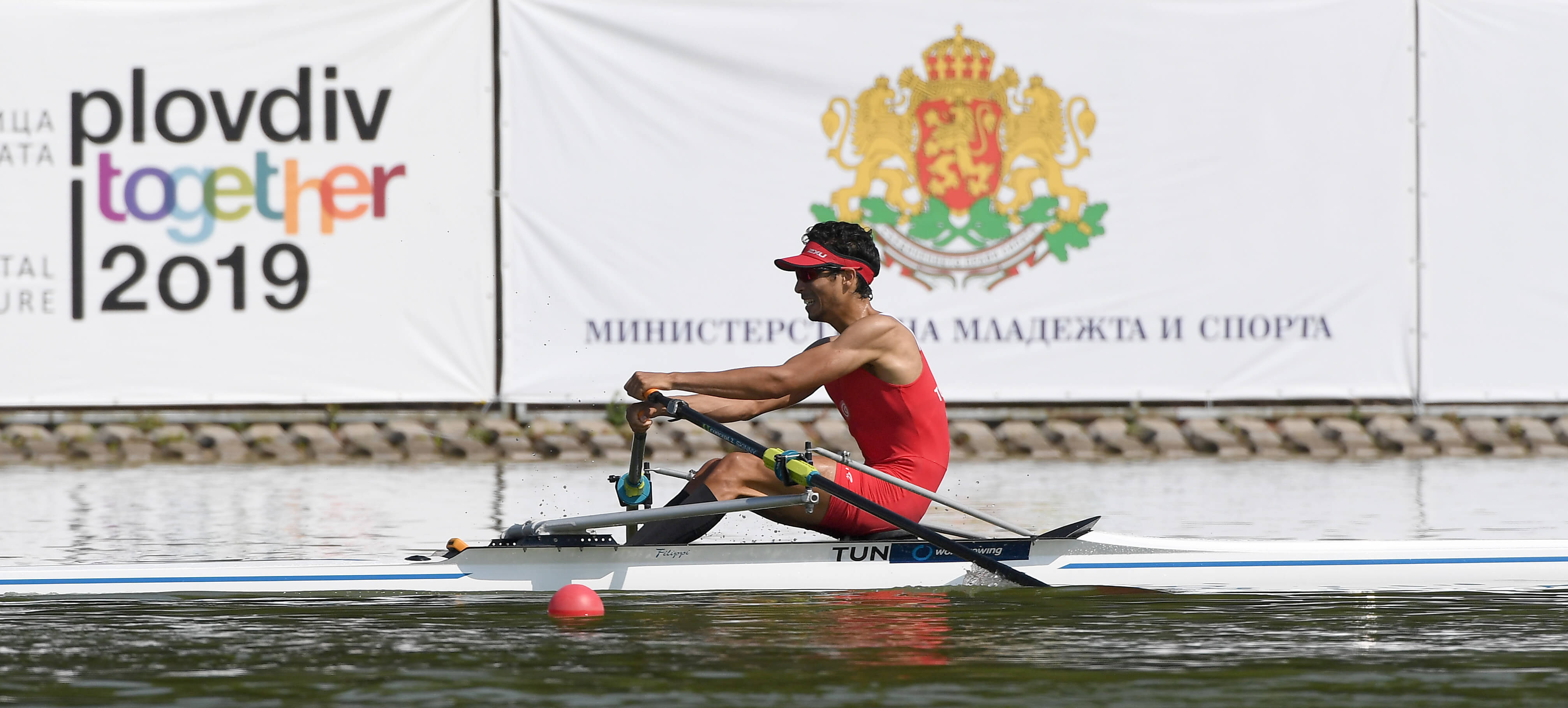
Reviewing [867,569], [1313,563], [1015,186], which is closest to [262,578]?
[867,569]

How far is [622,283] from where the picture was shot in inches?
535

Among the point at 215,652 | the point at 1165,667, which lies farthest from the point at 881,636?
the point at 215,652

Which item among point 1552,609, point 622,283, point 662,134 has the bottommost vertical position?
→ point 1552,609

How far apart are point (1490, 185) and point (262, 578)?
9404mm

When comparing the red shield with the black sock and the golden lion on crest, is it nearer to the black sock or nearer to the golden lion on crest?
the golden lion on crest

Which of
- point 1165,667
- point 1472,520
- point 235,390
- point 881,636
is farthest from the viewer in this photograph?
point 235,390

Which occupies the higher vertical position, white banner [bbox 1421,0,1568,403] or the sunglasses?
white banner [bbox 1421,0,1568,403]

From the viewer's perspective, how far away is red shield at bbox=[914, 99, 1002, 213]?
545 inches

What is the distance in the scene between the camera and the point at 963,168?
45.5 feet

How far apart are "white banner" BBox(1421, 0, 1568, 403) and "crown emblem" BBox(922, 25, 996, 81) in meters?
2.92

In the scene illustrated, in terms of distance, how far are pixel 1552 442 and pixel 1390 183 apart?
2.08m

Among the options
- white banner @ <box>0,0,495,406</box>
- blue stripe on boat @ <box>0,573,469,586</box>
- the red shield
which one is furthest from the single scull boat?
the red shield

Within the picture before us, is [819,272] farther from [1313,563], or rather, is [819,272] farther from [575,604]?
[1313,563]

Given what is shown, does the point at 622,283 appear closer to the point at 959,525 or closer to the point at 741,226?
the point at 741,226
